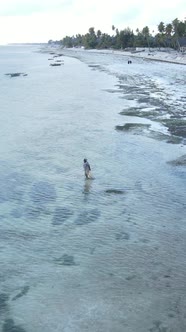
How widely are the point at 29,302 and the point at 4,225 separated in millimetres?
7000

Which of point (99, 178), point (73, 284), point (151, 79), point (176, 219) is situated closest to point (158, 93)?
point (151, 79)

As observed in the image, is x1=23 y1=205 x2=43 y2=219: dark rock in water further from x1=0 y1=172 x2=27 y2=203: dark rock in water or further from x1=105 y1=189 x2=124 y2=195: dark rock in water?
x1=105 y1=189 x2=124 y2=195: dark rock in water

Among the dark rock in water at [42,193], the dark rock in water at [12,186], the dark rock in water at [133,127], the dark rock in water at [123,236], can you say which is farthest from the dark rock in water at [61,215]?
the dark rock in water at [133,127]

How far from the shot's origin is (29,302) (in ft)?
51.0

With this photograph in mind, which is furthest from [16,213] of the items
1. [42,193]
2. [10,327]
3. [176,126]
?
[176,126]

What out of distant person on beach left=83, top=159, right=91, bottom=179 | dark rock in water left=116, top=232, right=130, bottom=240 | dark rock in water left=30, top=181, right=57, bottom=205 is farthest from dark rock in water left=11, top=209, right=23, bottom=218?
distant person on beach left=83, top=159, right=91, bottom=179

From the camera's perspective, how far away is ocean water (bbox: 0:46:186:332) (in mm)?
14969

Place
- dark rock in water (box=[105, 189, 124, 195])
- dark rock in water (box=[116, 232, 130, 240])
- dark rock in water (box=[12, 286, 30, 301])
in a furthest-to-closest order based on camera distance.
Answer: dark rock in water (box=[105, 189, 124, 195]) → dark rock in water (box=[116, 232, 130, 240]) → dark rock in water (box=[12, 286, 30, 301])

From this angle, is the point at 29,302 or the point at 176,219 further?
the point at 176,219

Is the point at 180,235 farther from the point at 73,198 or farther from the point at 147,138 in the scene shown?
the point at 147,138

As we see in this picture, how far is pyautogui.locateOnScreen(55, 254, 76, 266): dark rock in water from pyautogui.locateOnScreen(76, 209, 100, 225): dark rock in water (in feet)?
11.5

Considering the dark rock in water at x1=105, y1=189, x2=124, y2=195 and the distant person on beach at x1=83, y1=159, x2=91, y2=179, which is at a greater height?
the distant person on beach at x1=83, y1=159, x2=91, y2=179

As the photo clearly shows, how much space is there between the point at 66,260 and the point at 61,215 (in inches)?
192

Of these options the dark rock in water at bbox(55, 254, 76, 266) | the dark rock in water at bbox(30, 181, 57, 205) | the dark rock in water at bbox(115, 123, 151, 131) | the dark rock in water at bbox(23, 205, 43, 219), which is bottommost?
the dark rock in water at bbox(55, 254, 76, 266)
